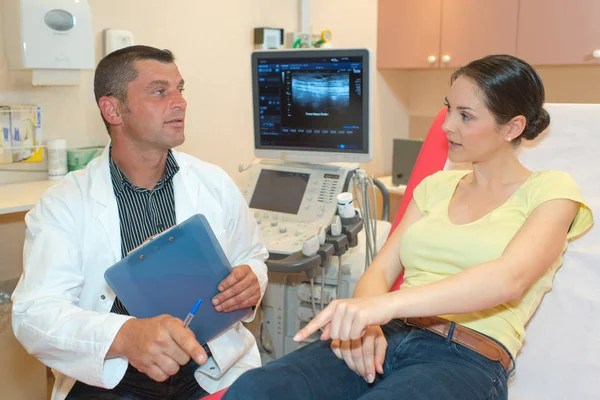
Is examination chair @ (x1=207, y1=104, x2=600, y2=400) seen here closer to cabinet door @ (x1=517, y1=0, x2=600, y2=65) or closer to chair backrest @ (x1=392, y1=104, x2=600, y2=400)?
chair backrest @ (x1=392, y1=104, x2=600, y2=400)

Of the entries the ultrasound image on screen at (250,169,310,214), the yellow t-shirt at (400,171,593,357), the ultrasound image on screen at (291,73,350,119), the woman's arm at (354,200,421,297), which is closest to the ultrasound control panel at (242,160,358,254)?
the ultrasound image on screen at (250,169,310,214)

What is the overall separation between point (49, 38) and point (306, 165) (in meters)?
0.99

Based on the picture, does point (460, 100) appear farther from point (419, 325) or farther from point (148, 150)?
point (148, 150)

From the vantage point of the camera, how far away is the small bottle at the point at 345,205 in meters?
2.18

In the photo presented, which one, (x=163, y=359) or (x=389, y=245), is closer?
(x=163, y=359)

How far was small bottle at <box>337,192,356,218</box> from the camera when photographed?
7.16 feet

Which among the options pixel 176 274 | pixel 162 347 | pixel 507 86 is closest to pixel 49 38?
pixel 176 274

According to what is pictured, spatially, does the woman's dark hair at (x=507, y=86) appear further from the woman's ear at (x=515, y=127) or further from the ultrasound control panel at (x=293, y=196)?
the ultrasound control panel at (x=293, y=196)

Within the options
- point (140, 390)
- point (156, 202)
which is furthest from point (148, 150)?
point (140, 390)

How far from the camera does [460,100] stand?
1.53 metres

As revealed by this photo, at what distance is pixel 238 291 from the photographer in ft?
4.90

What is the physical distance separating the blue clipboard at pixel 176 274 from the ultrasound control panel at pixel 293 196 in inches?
24.9

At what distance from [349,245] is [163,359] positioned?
3.38 feet

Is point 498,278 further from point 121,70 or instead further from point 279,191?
point 279,191
